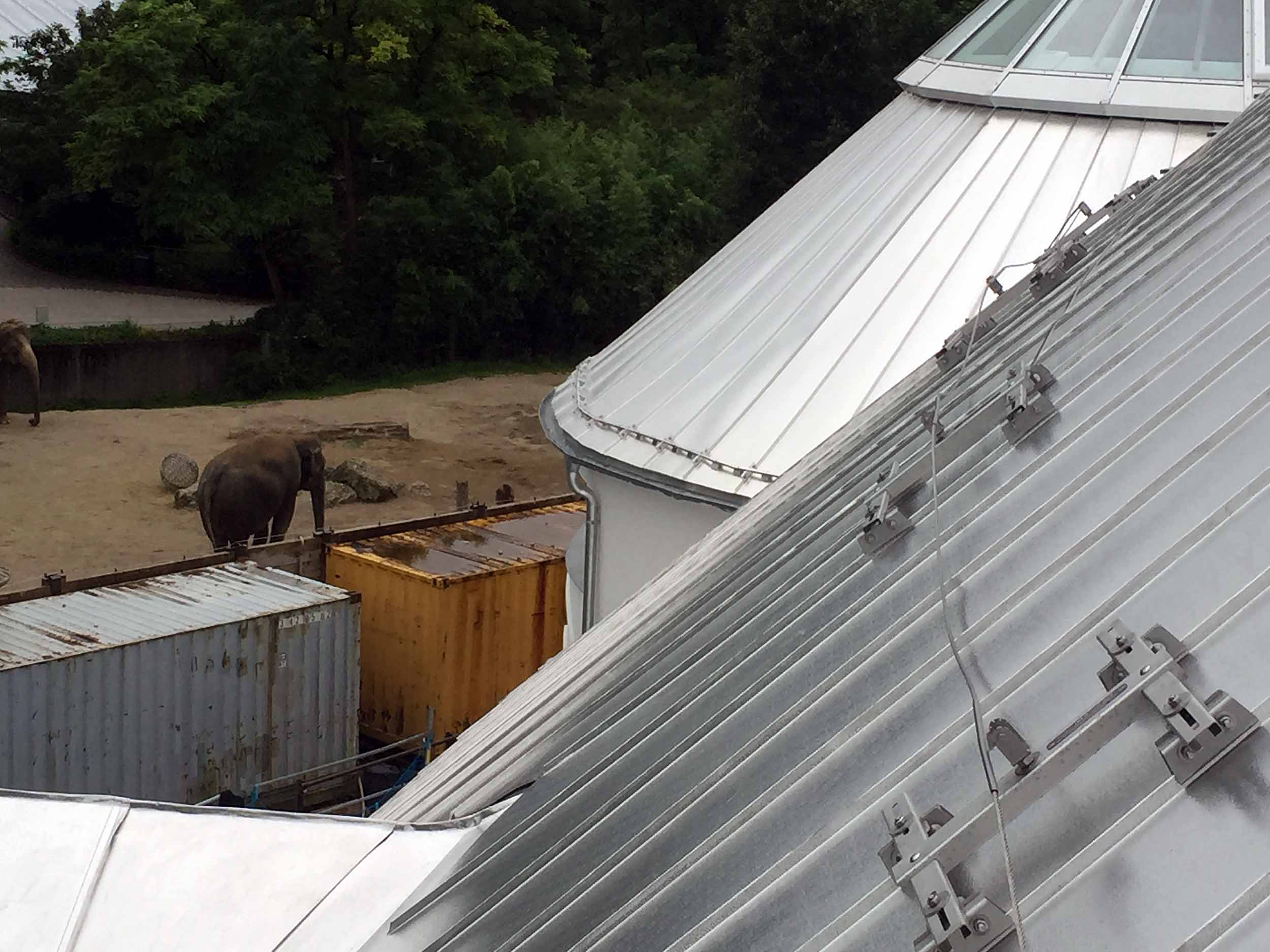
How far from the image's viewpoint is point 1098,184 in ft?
35.0

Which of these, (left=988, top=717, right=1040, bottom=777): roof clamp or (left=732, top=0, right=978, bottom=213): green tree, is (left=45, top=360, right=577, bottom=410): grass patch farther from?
(left=988, top=717, right=1040, bottom=777): roof clamp

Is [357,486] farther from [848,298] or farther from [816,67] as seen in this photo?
A: [816,67]

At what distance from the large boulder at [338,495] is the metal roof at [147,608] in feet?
31.1

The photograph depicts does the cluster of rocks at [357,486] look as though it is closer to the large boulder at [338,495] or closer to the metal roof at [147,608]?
the large boulder at [338,495]

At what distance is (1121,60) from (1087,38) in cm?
46

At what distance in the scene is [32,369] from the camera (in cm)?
2769

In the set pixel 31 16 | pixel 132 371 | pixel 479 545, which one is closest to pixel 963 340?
pixel 479 545

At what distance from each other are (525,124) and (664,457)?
3280 cm

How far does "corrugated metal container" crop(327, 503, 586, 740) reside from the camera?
14.7 metres

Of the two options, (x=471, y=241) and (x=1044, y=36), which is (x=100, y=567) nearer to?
(x=1044, y=36)

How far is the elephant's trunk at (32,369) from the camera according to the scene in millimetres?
27328

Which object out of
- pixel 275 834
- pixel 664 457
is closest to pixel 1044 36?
pixel 664 457

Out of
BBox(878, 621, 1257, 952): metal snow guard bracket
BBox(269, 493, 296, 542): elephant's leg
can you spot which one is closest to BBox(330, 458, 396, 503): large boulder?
BBox(269, 493, 296, 542): elephant's leg

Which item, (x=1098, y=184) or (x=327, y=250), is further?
(x=327, y=250)
